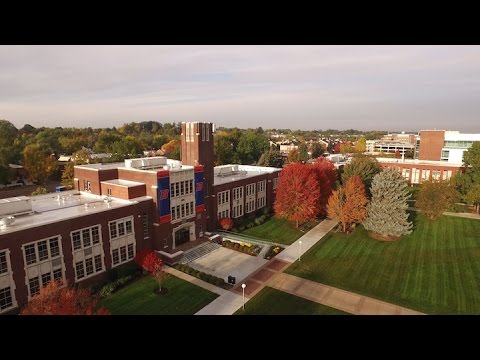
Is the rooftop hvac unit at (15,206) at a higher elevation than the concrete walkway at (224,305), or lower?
higher

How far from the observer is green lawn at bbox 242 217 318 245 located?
42969mm

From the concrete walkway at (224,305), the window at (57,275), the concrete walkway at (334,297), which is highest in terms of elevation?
the window at (57,275)

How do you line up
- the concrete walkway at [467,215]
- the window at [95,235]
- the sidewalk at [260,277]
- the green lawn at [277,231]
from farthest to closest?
the concrete walkway at [467,215] < the green lawn at [277,231] < the window at [95,235] < the sidewalk at [260,277]

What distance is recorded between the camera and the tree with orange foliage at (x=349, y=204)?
4300 centimetres

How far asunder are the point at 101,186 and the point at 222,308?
20.3 metres

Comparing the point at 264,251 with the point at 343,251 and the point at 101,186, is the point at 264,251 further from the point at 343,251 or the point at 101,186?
the point at 101,186

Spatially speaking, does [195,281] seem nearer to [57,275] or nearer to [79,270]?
[79,270]

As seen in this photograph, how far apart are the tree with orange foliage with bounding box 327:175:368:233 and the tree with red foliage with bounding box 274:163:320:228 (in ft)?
8.42

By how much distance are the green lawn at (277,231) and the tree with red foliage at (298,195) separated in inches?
78.1

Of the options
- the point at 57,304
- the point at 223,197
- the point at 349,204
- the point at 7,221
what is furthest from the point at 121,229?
the point at 349,204

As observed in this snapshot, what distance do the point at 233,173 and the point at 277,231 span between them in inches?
576

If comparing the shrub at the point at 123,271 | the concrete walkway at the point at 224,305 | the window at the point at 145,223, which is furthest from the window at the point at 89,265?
the concrete walkway at the point at 224,305

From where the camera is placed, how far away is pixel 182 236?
39.5 meters

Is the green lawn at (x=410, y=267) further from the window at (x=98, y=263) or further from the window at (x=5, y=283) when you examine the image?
the window at (x=5, y=283)
